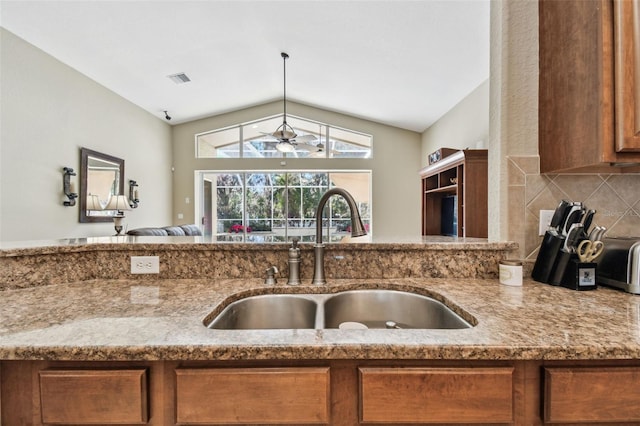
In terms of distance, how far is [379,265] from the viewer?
47.0 inches

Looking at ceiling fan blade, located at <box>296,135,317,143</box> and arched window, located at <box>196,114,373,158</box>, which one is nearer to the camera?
ceiling fan blade, located at <box>296,135,317,143</box>

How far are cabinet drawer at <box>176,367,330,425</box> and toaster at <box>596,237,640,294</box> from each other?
1.05 metres

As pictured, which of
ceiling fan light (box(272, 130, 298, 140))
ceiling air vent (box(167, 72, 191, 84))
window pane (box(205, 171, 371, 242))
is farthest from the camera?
window pane (box(205, 171, 371, 242))

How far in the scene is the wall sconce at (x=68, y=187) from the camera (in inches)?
142

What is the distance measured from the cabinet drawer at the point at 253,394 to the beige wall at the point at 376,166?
582cm

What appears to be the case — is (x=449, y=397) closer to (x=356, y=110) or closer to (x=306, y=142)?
(x=306, y=142)

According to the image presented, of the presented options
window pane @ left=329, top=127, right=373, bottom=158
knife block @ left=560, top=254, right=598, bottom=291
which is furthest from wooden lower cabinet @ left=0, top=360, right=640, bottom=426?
window pane @ left=329, top=127, right=373, bottom=158

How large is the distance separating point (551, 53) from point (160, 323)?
159 cm

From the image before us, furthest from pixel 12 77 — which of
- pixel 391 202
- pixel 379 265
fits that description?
pixel 391 202

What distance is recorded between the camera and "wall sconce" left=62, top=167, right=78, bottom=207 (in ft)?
11.8

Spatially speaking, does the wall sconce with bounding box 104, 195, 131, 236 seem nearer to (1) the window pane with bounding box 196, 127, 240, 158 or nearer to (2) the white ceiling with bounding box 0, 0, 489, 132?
(2) the white ceiling with bounding box 0, 0, 489, 132

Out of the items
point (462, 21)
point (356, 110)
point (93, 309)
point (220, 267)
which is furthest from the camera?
point (356, 110)

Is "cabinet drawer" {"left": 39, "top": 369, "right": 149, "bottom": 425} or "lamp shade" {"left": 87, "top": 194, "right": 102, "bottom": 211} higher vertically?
"lamp shade" {"left": 87, "top": 194, "right": 102, "bottom": 211}

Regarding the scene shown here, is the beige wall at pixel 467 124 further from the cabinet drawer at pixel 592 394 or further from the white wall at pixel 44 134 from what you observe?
the white wall at pixel 44 134
